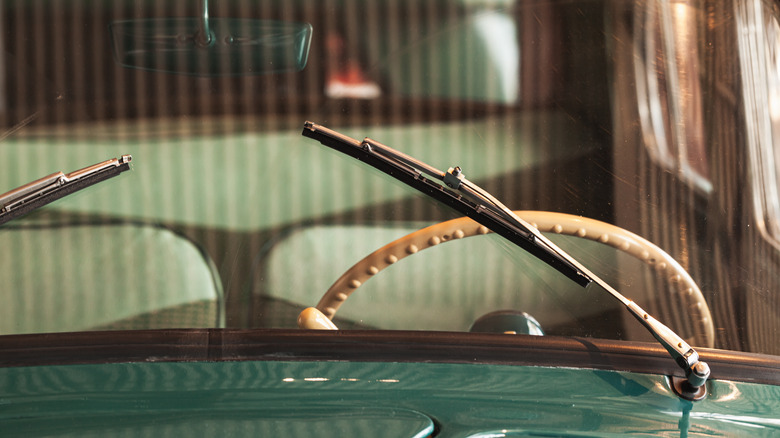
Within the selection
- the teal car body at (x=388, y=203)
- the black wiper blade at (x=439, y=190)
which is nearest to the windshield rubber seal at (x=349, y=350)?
the teal car body at (x=388, y=203)

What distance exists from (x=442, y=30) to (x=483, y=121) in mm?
158

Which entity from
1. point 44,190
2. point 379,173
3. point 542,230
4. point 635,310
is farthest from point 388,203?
point 44,190

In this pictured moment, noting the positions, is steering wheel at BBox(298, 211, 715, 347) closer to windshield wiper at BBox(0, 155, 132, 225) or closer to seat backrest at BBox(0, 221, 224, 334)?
seat backrest at BBox(0, 221, 224, 334)

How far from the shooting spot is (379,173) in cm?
118

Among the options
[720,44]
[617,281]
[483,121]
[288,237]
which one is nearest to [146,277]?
[288,237]

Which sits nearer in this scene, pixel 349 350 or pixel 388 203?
pixel 349 350

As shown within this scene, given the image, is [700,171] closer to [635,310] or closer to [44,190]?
[635,310]

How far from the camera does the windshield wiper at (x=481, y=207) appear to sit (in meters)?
1.09

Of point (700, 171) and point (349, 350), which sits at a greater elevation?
point (700, 171)

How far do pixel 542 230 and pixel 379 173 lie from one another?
0.81 feet

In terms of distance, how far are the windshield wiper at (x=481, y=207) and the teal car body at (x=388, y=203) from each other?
23 mm

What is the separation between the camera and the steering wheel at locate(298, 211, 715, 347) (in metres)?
1.15

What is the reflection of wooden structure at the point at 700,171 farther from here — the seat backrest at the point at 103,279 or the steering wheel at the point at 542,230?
Answer: the seat backrest at the point at 103,279

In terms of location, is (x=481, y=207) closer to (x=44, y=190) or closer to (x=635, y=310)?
(x=635, y=310)
